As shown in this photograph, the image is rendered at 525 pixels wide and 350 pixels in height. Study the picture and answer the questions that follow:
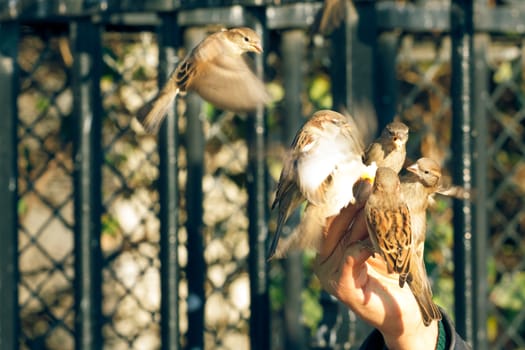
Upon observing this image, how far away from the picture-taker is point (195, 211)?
12.4 ft

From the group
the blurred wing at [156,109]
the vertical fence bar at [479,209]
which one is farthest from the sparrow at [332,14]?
the blurred wing at [156,109]

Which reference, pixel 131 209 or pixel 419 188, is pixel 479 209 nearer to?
pixel 419 188

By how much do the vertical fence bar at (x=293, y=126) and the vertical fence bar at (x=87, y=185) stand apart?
→ 0.59 meters

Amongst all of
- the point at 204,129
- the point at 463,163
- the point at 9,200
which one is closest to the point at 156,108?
the point at 204,129

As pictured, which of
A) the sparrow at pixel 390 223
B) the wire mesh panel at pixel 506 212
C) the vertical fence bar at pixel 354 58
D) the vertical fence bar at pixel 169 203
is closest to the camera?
the sparrow at pixel 390 223

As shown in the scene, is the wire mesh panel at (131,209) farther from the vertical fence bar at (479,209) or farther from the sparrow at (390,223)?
the sparrow at (390,223)

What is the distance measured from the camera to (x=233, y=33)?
317 centimetres

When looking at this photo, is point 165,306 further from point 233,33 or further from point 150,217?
point 150,217

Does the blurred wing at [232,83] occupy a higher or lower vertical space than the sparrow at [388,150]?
higher

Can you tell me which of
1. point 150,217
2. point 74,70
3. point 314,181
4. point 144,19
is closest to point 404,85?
point 150,217

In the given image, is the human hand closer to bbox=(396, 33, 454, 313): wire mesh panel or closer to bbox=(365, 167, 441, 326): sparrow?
bbox=(365, 167, 441, 326): sparrow

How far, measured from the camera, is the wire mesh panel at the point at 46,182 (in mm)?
4590

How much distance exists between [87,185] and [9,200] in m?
0.27

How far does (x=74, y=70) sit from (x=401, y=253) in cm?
146
